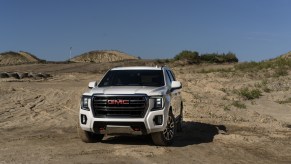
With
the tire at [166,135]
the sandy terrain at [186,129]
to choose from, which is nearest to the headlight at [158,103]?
the tire at [166,135]

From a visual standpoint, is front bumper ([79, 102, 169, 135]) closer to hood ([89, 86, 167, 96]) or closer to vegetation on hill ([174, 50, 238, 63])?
hood ([89, 86, 167, 96])

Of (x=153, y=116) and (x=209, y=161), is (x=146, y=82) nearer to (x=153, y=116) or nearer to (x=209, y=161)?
(x=153, y=116)

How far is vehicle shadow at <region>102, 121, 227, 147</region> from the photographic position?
38.9 ft

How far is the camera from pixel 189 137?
13180 mm

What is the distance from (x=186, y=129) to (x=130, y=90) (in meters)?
4.78

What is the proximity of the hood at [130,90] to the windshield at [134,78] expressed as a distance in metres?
0.60

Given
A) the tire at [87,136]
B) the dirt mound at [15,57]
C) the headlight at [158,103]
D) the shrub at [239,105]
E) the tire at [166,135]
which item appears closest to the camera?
the headlight at [158,103]

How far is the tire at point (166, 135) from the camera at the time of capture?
10.9m

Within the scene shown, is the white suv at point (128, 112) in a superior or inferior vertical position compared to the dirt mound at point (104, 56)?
inferior

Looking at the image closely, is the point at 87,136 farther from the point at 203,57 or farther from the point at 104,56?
the point at 104,56

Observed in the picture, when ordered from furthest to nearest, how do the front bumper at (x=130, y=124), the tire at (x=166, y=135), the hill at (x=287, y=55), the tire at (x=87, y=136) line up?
the hill at (x=287, y=55) < the tire at (x=87, y=136) < the tire at (x=166, y=135) < the front bumper at (x=130, y=124)

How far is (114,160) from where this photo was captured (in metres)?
9.30

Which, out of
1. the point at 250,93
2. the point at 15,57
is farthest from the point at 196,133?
the point at 15,57

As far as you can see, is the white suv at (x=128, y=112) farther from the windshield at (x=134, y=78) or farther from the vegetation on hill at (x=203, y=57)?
the vegetation on hill at (x=203, y=57)
